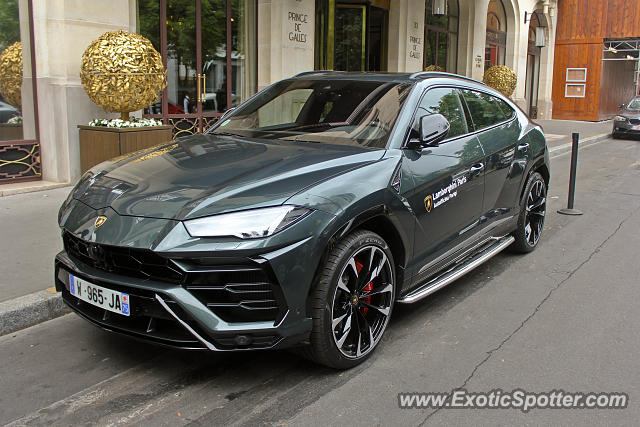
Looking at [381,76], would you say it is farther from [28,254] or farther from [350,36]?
[350,36]

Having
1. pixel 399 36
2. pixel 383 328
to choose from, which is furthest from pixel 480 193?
pixel 399 36

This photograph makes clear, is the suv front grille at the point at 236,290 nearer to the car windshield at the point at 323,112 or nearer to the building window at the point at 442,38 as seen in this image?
the car windshield at the point at 323,112

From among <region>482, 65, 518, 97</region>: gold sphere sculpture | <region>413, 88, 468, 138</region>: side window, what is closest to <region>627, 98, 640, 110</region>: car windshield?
<region>482, 65, 518, 97</region>: gold sphere sculpture

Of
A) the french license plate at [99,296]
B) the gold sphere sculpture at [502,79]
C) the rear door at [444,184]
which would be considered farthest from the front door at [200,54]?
the gold sphere sculpture at [502,79]

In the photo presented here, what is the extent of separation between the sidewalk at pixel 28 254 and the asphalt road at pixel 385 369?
0.43 ft

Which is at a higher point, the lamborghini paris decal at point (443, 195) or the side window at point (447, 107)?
the side window at point (447, 107)

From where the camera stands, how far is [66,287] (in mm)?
3510

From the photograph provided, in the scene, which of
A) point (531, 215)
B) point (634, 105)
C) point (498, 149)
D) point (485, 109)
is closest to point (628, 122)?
point (634, 105)

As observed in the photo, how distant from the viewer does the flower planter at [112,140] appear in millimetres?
7965

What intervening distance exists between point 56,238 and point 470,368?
4.29m

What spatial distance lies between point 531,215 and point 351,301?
3379mm

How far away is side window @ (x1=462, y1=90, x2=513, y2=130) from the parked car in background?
17.6 m

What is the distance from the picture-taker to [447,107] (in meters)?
4.66

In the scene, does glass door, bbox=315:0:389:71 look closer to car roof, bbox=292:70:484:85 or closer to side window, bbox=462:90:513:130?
side window, bbox=462:90:513:130
